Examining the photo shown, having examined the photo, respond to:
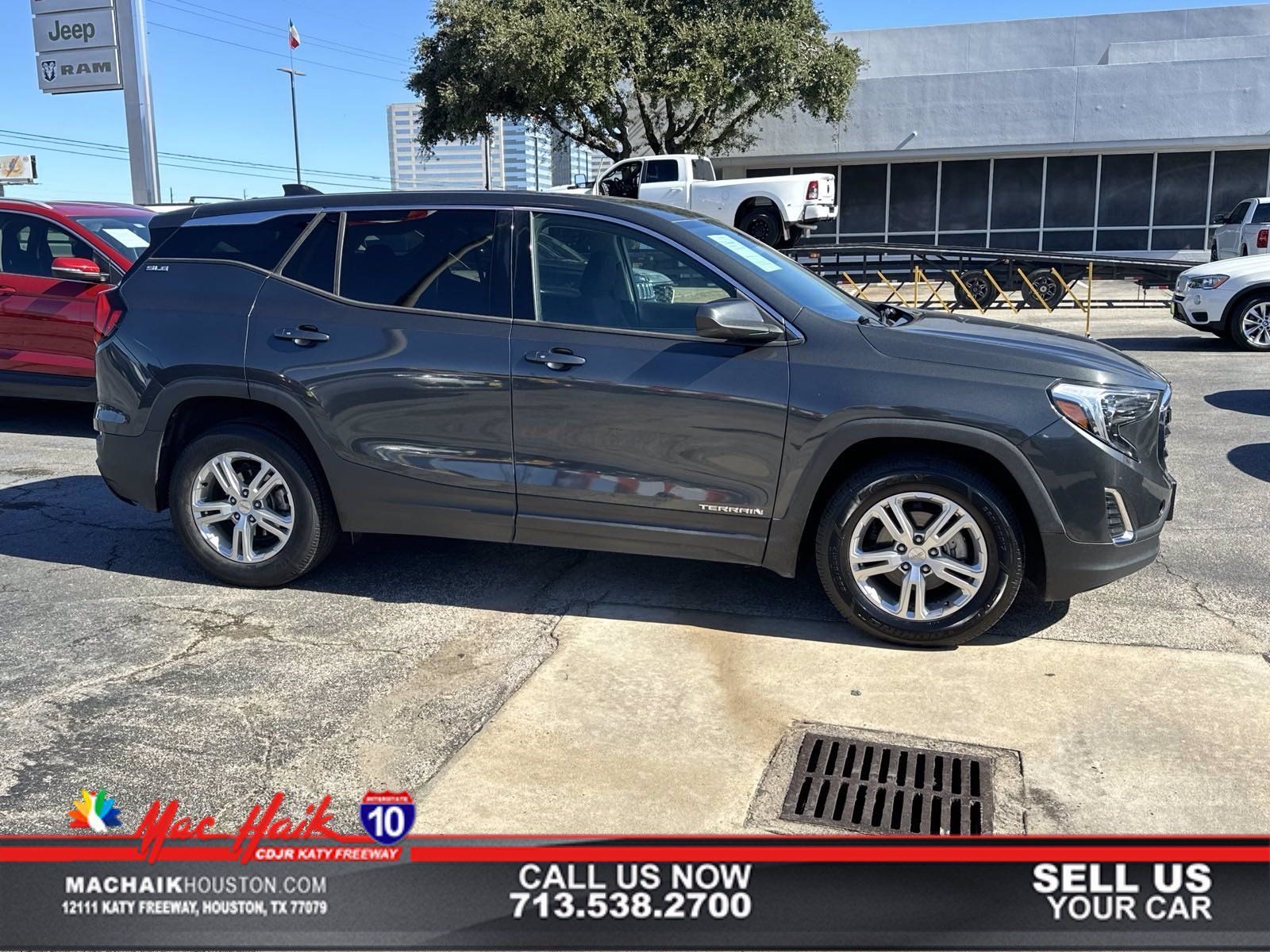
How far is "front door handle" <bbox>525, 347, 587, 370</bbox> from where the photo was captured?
4602 millimetres

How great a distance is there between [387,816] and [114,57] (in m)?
19.9

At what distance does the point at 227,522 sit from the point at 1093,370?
3.84m

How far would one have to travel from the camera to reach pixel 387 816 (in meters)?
3.27

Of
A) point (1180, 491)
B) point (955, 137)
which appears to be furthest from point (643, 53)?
point (1180, 491)

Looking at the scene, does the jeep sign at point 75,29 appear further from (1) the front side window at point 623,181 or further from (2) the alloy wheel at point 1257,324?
(2) the alloy wheel at point 1257,324

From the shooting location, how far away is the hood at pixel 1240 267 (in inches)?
505

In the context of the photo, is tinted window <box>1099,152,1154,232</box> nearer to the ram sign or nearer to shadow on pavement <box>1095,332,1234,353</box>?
shadow on pavement <box>1095,332,1234,353</box>

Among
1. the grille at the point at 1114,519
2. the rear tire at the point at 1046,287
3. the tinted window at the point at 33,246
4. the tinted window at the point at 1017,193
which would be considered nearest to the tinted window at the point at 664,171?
the rear tire at the point at 1046,287

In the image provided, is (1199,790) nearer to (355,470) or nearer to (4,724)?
(355,470)

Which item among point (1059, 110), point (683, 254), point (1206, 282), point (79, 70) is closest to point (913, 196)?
point (1059, 110)

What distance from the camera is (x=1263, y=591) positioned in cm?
515

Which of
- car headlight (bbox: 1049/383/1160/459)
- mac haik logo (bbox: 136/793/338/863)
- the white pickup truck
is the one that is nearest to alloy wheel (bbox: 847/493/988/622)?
car headlight (bbox: 1049/383/1160/459)

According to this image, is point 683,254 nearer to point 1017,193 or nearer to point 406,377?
point 406,377

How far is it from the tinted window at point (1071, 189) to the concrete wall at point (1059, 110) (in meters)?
0.92
